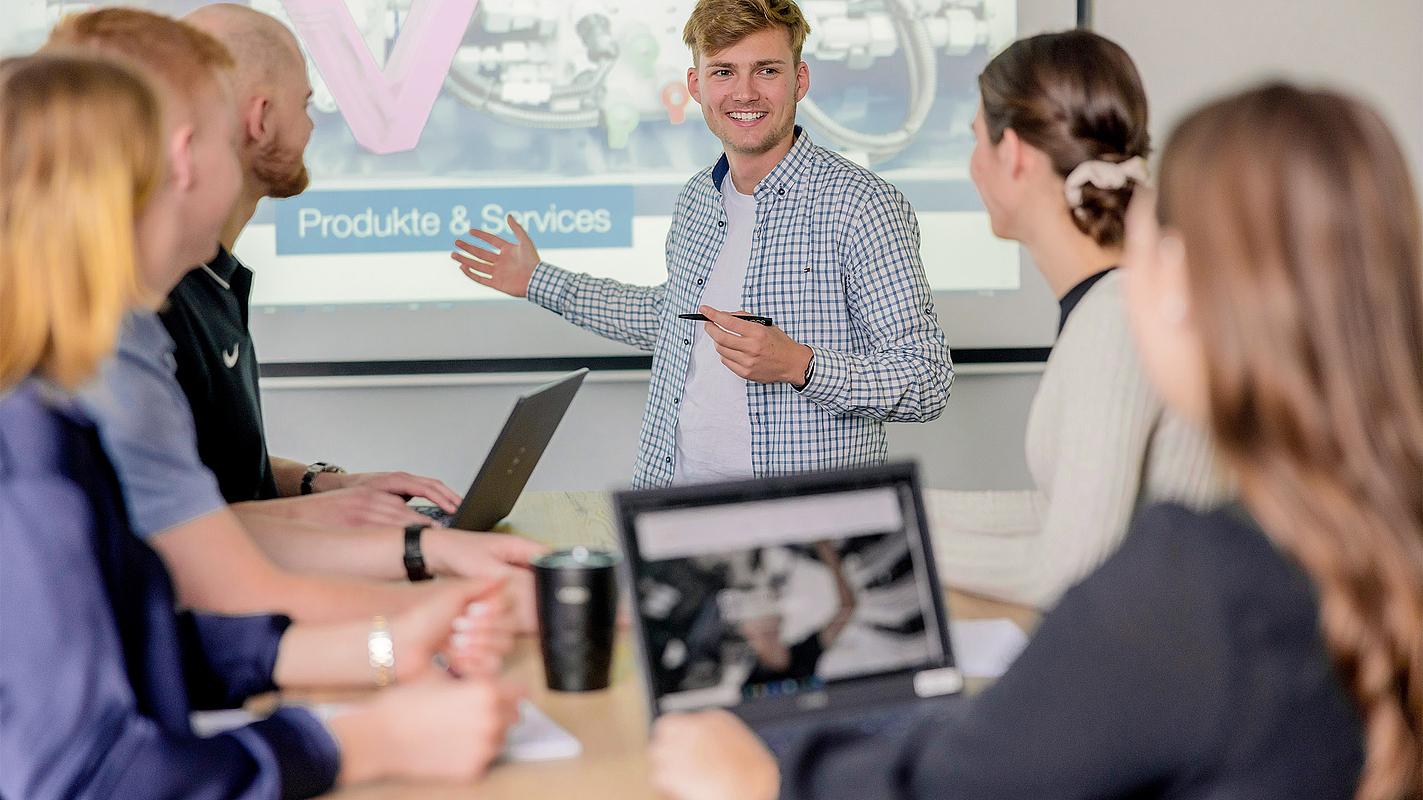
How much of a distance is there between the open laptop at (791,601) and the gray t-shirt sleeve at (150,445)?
0.50 meters

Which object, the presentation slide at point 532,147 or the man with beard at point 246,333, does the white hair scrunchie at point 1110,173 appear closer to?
the man with beard at point 246,333

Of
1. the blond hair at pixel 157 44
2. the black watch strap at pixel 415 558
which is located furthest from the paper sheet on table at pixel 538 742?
the blond hair at pixel 157 44

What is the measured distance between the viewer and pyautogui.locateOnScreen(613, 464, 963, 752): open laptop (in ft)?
3.54

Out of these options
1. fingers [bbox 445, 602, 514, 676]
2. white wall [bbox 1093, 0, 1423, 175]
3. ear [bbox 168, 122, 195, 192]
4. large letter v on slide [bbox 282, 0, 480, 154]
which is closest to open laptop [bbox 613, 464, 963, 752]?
fingers [bbox 445, 602, 514, 676]

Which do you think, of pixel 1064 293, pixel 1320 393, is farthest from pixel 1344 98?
pixel 1064 293

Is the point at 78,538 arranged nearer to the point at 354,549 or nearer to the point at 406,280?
the point at 354,549

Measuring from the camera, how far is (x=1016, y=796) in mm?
813

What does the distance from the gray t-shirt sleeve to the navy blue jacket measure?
0.22 m

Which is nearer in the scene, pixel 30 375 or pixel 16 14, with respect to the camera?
pixel 30 375

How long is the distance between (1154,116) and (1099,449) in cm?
242

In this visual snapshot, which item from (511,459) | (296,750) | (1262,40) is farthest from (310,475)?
(1262,40)

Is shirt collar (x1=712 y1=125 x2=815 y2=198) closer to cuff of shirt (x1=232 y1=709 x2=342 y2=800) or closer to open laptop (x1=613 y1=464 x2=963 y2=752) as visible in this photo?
open laptop (x1=613 y1=464 x2=963 y2=752)

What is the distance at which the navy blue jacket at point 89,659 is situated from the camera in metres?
0.92

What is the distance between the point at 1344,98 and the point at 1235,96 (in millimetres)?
63
